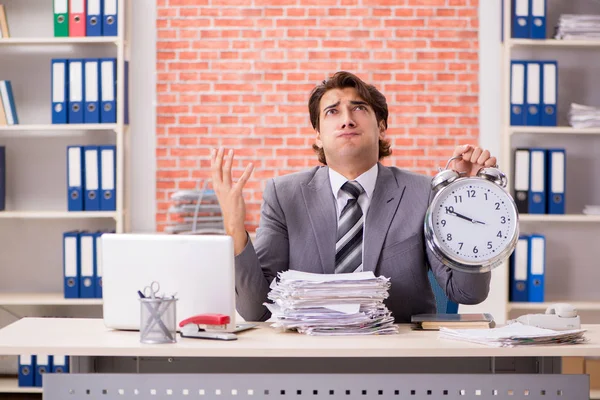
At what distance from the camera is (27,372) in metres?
3.87

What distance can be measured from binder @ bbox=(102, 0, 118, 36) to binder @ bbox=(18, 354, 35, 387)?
1.66 m

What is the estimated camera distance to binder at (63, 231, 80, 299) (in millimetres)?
3842

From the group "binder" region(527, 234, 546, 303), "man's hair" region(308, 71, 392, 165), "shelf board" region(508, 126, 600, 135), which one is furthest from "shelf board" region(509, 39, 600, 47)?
"man's hair" region(308, 71, 392, 165)

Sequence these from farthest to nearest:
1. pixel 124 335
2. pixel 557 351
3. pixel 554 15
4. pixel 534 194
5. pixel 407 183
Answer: pixel 554 15
pixel 534 194
pixel 407 183
pixel 124 335
pixel 557 351

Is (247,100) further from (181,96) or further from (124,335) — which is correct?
(124,335)

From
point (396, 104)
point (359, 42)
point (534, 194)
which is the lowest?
point (534, 194)

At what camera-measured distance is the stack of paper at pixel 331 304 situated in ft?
6.47

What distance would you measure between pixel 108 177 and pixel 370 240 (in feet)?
6.24

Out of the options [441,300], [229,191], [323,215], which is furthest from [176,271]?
[441,300]

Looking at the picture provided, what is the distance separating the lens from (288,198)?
97.4 inches

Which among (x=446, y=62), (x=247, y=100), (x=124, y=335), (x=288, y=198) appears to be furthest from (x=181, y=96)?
(x=124, y=335)

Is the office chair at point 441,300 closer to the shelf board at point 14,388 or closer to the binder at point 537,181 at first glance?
the binder at point 537,181

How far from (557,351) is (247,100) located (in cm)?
263

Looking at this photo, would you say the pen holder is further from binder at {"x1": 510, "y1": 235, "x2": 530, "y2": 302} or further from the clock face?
binder at {"x1": 510, "y1": 235, "x2": 530, "y2": 302}
